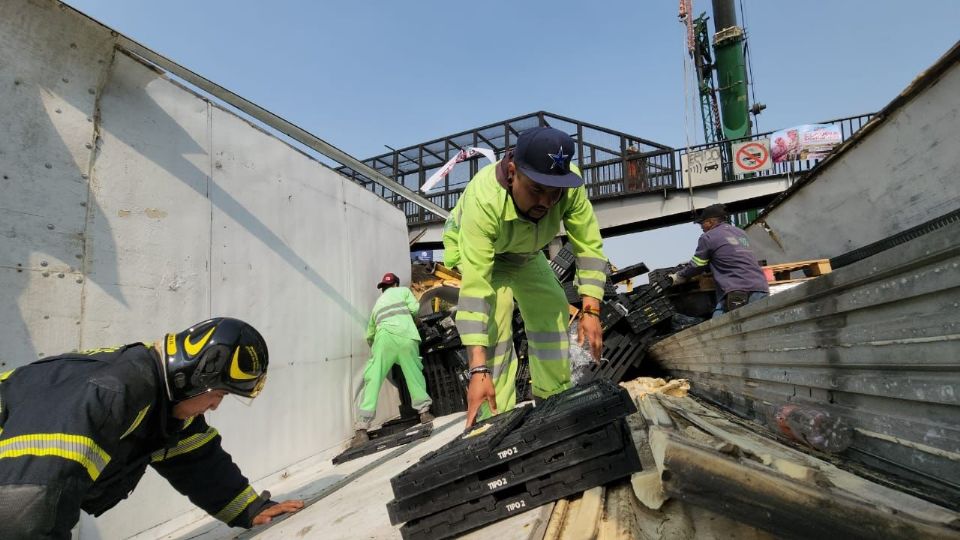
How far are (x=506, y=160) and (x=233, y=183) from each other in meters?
2.05

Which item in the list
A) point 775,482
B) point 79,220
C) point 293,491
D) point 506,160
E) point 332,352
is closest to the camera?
point 775,482

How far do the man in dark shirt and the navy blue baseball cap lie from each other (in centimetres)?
287

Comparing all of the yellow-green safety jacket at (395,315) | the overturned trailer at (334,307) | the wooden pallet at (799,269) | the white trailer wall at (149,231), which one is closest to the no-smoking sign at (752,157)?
the wooden pallet at (799,269)

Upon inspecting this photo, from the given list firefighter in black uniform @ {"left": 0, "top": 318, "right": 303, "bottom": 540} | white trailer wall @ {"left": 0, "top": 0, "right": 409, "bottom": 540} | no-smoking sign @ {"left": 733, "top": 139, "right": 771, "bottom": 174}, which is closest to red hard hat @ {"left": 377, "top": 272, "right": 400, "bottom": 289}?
white trailer wall @ {"left": 0, "top": 0, "right": 409, "bottom": 540}

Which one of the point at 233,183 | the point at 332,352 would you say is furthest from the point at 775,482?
the point at 332,352

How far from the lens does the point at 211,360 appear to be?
5.33 feet

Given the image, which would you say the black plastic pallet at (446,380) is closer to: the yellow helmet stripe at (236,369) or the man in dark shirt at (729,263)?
the man in dark shirt at (729,263)

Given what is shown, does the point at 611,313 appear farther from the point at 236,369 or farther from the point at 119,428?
the point at 119,428

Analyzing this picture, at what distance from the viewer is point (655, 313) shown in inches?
176

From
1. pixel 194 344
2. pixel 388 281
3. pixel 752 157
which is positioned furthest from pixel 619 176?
pixel 194 344

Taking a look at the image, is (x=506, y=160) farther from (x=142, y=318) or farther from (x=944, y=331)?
(x=142, y=318)

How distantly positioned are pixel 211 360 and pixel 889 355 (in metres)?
2.00

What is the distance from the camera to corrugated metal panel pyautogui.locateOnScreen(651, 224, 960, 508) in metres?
1.02

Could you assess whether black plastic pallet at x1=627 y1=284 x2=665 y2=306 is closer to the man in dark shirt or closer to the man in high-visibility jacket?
the man in dark shirt
